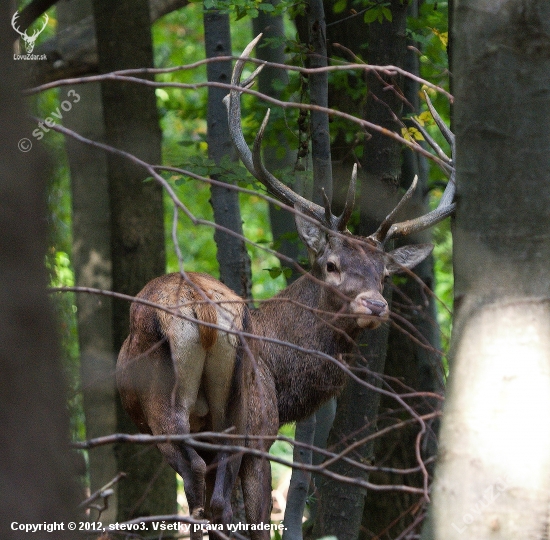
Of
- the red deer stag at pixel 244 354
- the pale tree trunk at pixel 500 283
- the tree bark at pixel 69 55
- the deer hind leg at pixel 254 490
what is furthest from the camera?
the tree bark at pixel 69 55

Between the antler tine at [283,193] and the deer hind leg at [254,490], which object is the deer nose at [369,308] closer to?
the antler tine at [283,193]

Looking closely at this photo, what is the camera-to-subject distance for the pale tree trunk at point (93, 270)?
8.77m

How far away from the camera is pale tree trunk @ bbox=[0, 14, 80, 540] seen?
1.85 meters

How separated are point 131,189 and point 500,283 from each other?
5.86 meters

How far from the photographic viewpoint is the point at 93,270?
9188mm

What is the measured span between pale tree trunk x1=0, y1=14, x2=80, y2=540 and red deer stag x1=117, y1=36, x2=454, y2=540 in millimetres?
1762

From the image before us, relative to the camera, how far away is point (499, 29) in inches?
97.8

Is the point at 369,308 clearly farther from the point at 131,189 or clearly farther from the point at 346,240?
the point at 131,189

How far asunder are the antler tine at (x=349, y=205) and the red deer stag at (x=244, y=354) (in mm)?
10

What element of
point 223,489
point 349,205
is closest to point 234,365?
point 223,489

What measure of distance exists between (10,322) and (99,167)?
7805 millimetres

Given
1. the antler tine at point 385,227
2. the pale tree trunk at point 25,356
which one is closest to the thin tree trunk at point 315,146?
the antler tine at point 385,227

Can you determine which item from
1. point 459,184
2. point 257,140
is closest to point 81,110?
point 257,140

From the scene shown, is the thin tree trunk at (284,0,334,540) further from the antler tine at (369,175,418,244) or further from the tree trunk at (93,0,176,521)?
the tree trunk at (93,0,176,521)
